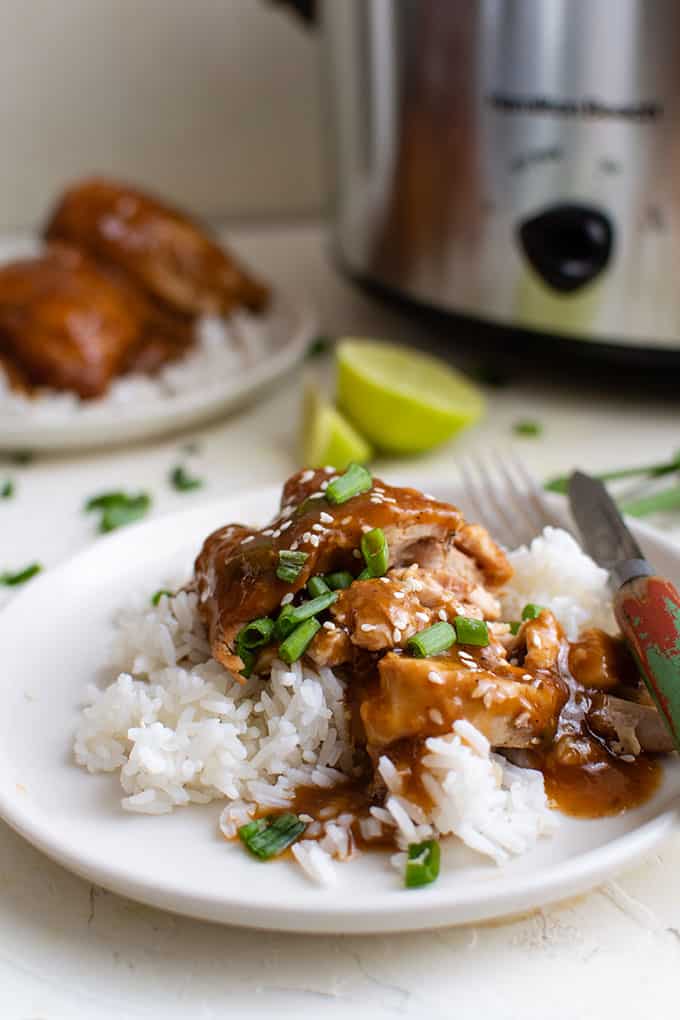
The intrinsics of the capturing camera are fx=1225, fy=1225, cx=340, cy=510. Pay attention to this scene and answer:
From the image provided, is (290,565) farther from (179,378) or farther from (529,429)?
(179,378)

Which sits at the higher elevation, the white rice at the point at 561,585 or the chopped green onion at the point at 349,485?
the chopped green onion at the point at 349,485

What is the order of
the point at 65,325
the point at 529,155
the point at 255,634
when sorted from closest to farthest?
the point at 255,634 < the point at 529,155 < the point at 65,325

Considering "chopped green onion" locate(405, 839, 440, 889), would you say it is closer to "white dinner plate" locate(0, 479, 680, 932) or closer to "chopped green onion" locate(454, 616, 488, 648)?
"white dinner plate" locate(0, 479, 680, 932)

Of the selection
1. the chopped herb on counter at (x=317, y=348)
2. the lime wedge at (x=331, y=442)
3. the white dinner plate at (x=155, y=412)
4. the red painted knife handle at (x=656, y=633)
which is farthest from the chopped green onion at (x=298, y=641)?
the chopped herb on counter at (x=317, y=348)

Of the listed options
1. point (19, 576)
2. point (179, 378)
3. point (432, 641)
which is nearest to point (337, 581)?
point (432, 641)

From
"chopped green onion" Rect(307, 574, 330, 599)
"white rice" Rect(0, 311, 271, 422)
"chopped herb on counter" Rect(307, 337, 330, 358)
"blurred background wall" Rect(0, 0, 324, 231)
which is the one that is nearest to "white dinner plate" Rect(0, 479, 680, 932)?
"chopped green onion" Rect(307, 574, 330, 599)

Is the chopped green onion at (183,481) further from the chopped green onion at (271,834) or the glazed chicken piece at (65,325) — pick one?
the chopped green onion at (271,834)

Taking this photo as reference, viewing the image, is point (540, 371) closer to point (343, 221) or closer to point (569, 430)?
point (569, 430)
